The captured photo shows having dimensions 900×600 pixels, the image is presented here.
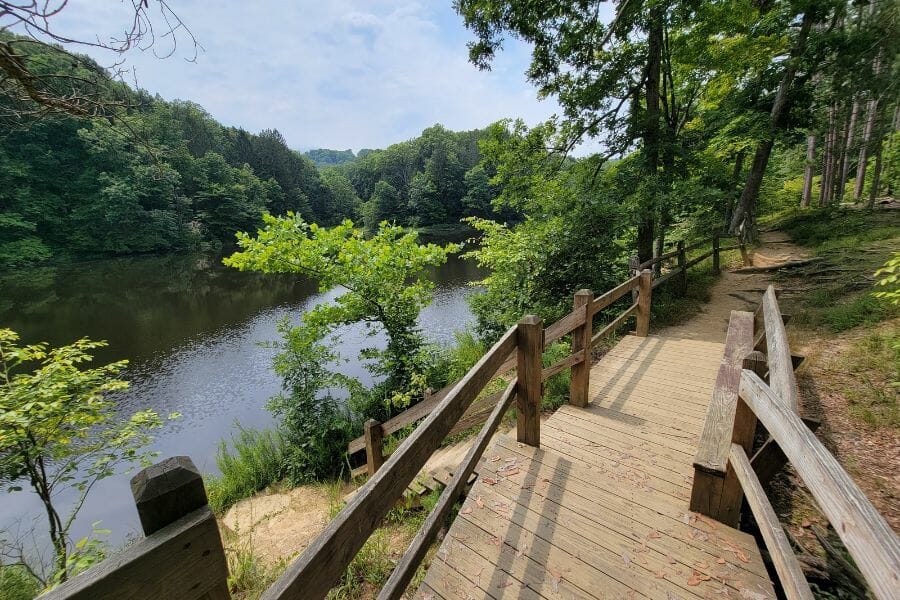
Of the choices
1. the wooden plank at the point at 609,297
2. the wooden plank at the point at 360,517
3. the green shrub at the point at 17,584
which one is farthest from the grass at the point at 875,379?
the green shrub at the point at 17,584

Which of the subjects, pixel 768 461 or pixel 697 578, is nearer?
pixel 697 578

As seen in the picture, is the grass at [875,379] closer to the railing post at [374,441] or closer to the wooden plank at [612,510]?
the wooden plank at [612,510]

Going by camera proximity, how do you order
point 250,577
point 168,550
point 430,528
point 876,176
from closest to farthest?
point 168,550 < point 430,528 < point 250,577 < point 876,176

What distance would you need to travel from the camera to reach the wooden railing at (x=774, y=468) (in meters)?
0.86

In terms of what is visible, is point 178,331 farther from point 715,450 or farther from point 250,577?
point 715,450

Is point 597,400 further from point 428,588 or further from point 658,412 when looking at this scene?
point 428,588

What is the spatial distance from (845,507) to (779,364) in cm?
154

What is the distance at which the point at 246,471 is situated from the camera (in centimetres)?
629

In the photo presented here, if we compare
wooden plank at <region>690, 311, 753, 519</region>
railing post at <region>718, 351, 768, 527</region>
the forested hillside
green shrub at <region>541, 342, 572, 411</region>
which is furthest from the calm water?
railing post at <region>718, 351, 768, 527</region>

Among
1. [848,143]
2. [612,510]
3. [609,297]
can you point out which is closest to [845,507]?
[612,510]

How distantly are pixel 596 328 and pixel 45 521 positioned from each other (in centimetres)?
1046

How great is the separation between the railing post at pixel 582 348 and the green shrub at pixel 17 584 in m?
5.65

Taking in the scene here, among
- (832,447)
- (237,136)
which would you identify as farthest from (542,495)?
(237,136)

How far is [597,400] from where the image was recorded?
4020 millimetres
